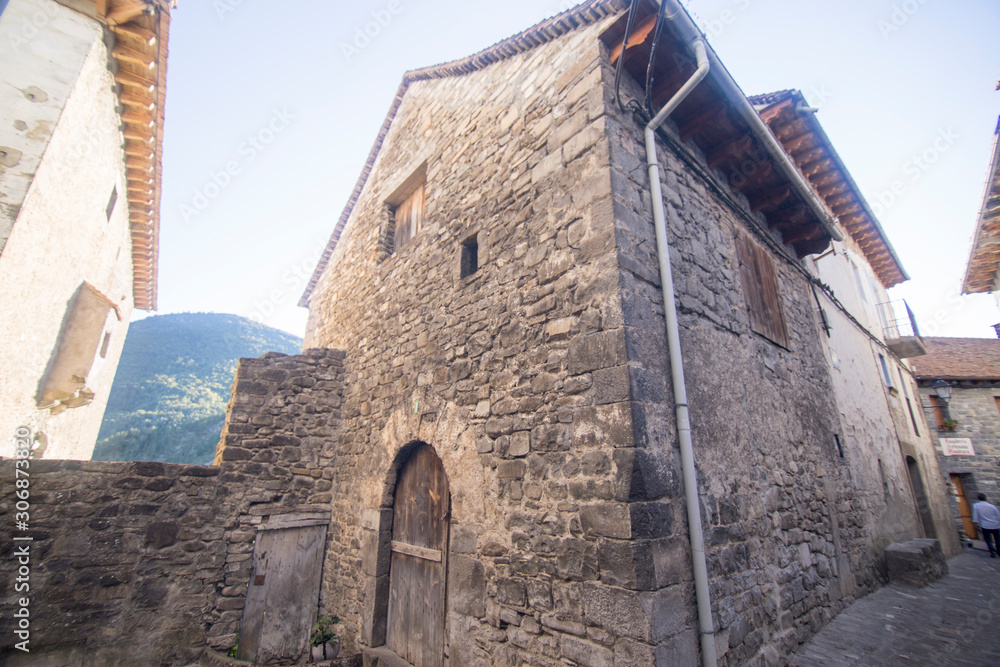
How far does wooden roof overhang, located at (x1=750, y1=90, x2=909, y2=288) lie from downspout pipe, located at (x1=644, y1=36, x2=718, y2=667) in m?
3.82

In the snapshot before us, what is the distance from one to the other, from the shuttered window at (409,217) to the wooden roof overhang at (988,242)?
25.0 ft

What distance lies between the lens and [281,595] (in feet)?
17.2

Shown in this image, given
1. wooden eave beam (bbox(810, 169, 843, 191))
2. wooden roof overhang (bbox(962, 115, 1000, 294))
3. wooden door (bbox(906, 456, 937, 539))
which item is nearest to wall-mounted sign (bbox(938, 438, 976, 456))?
wooden door (bbox(906, 456, 937, 539))

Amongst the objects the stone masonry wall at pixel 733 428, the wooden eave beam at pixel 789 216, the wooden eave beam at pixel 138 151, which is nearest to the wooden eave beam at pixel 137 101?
the wooden eave beam at pixel 138 151

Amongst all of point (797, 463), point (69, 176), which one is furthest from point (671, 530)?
point (69, 176)

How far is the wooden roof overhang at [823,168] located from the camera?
20.8ft

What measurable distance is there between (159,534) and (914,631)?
7.83 m

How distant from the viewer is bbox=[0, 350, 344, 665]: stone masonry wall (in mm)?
4156

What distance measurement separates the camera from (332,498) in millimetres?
5859

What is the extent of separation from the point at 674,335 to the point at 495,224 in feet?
6.52

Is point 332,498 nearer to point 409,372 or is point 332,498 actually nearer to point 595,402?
point 409,372

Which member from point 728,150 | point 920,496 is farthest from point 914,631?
point 920,496

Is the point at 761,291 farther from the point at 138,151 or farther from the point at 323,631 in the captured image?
the point at 138,151

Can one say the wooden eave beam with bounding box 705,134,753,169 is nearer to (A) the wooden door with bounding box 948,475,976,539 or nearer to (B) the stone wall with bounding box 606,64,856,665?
(B) the stone wall with bounding box 606,64,856,665
